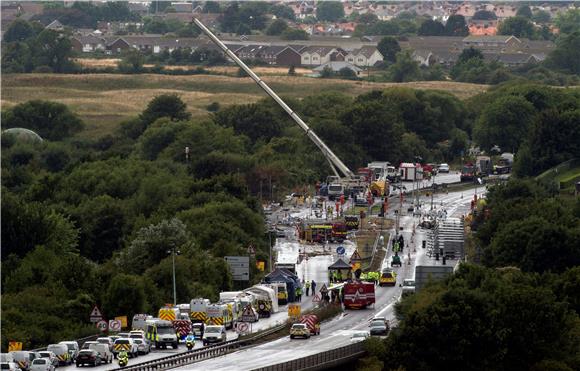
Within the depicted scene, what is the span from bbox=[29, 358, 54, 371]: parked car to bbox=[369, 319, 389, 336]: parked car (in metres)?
14.7

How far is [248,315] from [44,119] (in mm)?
101978

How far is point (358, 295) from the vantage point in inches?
3177

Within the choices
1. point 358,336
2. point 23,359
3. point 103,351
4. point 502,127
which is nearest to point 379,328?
point 358,336

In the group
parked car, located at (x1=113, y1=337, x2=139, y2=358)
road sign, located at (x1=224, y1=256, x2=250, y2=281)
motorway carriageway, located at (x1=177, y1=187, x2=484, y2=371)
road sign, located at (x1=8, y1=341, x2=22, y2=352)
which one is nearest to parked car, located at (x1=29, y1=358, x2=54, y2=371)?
motorway carriageway, located at (x1=177, y1=187, x2=484, y2=371)

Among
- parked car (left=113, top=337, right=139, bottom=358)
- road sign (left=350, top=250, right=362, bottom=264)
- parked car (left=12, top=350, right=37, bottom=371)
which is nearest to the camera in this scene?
parked car (left=12, top=350, right=37, bottom=371)

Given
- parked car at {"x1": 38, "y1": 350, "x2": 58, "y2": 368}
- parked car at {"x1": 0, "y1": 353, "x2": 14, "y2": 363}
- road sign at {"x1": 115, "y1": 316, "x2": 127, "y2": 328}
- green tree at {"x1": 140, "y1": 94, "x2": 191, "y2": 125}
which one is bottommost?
green tree at {"x1": 140, "y1": 94, "x2": 191, "y2": 125}

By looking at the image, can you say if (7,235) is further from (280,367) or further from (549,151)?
(549,151)

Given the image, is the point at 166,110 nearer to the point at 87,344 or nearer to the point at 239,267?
the point at 239,267

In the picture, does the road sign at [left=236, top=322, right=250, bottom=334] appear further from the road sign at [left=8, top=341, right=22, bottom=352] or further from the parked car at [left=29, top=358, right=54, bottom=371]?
the parked car at [left=29, top=358, right=54, bottom=371]

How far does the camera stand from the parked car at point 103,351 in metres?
62.1

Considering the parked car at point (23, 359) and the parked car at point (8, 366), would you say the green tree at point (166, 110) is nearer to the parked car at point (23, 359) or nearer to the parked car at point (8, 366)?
the parked car at point (23, 359)

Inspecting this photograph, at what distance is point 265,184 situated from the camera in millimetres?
131625

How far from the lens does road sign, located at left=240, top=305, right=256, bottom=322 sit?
7550 cm

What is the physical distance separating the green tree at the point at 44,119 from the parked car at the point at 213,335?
346ft
